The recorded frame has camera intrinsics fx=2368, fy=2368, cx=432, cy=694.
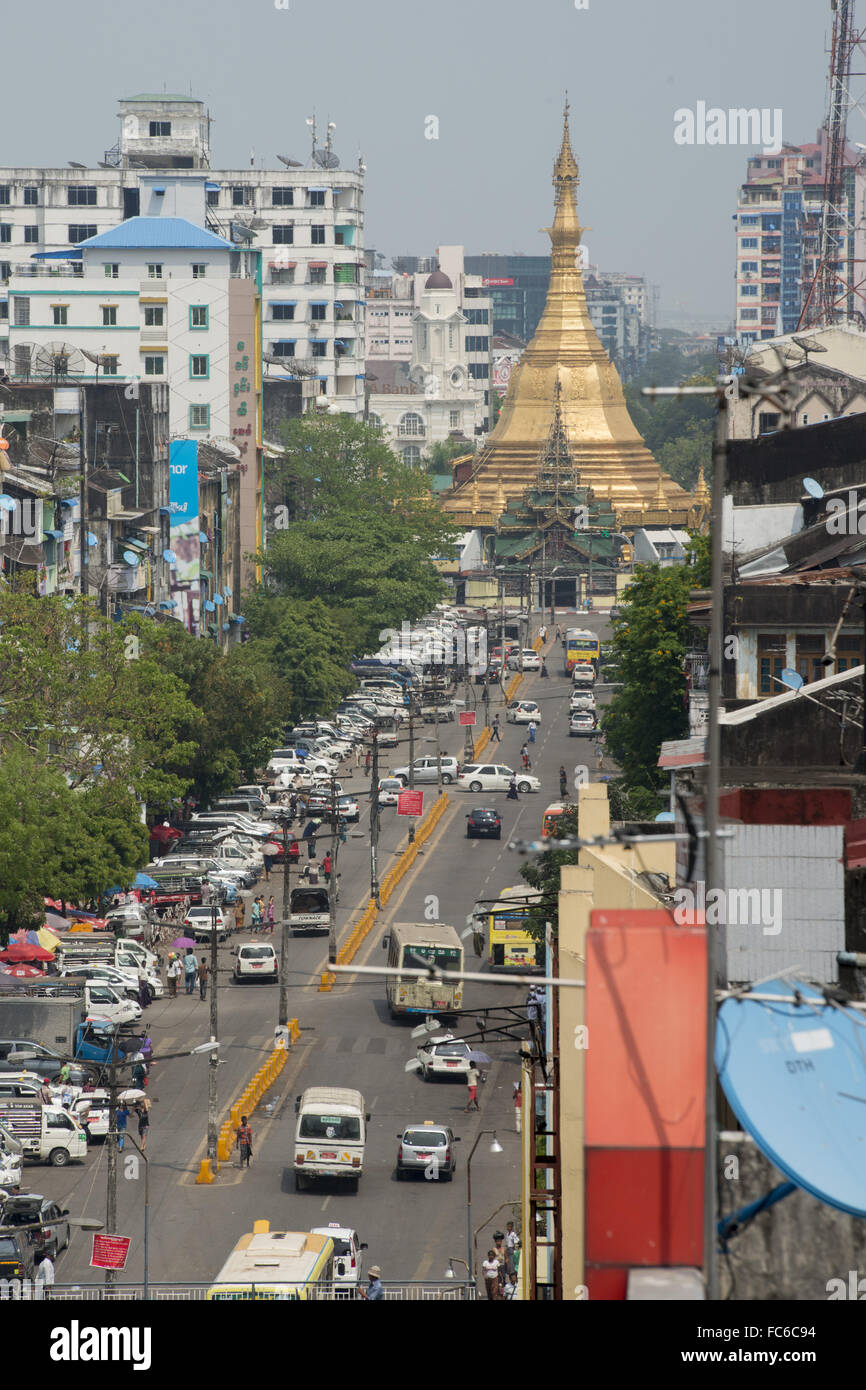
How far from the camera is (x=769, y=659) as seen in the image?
44.2m

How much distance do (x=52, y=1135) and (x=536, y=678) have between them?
7558 cm

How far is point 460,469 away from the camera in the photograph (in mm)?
182500

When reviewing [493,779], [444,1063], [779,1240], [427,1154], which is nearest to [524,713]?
[493,779]

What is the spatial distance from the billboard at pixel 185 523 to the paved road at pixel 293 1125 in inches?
1140

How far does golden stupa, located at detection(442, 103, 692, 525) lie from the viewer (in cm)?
16088

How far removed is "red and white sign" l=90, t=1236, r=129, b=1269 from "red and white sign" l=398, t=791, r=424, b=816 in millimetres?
44058

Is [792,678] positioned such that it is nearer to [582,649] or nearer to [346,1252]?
[346,1252]

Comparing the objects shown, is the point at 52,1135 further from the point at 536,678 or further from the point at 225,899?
the point at 536,678

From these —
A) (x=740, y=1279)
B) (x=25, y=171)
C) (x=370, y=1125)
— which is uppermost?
(x=25, y=171)

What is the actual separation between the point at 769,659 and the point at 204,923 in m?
25.6

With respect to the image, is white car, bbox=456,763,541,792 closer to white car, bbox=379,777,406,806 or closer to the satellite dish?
white car, bbox=379,777,406,806

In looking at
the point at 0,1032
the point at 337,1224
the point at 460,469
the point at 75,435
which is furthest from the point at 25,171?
the point at 337,1224

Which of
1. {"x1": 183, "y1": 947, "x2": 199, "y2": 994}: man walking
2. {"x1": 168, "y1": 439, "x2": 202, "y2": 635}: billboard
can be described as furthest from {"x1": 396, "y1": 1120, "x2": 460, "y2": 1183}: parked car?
{"x1": 168, "y1": 439, "x2": 202, "y2": 635}: billboard

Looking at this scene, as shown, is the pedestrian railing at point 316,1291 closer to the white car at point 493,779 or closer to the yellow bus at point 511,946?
the yellow bus at point 511,946
